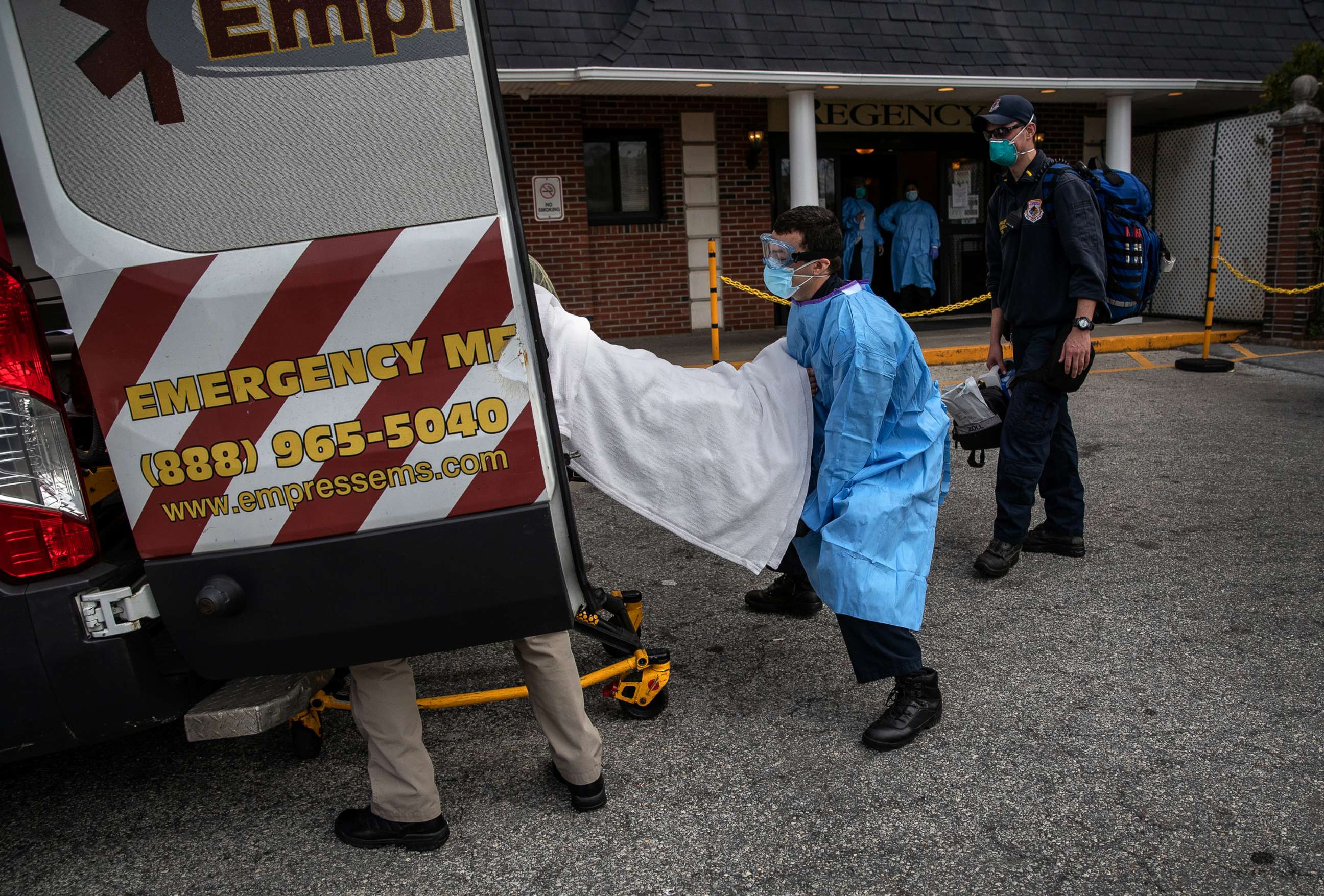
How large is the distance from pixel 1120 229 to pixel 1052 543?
148 centimetres

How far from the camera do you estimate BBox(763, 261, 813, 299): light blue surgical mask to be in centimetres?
323

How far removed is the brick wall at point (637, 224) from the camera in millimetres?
11375

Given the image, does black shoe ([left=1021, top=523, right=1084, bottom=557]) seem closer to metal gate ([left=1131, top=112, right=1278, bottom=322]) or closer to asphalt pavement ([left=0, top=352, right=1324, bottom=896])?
asphalt pavement ([left=0, top=352, right=1324, bottom=896])

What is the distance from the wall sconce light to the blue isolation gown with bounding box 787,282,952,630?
970 centimetres

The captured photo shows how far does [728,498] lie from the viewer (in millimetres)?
2957

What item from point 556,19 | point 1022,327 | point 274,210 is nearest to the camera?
point 274,210

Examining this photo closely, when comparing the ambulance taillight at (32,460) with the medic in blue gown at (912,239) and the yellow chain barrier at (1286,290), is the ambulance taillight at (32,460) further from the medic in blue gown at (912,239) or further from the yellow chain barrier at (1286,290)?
the medic in blue gown at (912,239)

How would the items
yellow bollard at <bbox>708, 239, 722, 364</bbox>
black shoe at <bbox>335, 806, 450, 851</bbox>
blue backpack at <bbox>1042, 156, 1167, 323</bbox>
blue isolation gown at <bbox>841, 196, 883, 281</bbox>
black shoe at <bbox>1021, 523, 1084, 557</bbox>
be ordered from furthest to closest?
1. blue isolation gown at <bbox>841, 196, 883, 281</bbox>
2. yellow bollard at <bbox>708, 239, 722, 364</bbox>
3. black shoe at <bbox>1021, 523, 1084, 557</bbox>
4. blue backpack at <bbox>1042, 156, 1167, 323</bbox>
5. black shoe at <bbox>335, 806, 450, 851</bbox>

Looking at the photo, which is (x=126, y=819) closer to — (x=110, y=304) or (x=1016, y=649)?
(x=110, y=304)

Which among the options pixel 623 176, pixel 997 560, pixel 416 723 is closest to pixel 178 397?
pixel 416 723

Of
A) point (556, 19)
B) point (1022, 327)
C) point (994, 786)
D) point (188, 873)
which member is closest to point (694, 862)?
point (994, 786)

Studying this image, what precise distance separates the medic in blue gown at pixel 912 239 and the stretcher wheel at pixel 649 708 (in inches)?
422

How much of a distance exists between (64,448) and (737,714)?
2140mm

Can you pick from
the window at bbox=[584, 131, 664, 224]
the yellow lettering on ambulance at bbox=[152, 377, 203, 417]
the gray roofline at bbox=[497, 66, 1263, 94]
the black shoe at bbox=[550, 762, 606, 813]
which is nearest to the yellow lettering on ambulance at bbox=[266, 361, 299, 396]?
the yellow lettering on ambulance at bbox=[152, 377, 203, 417]
